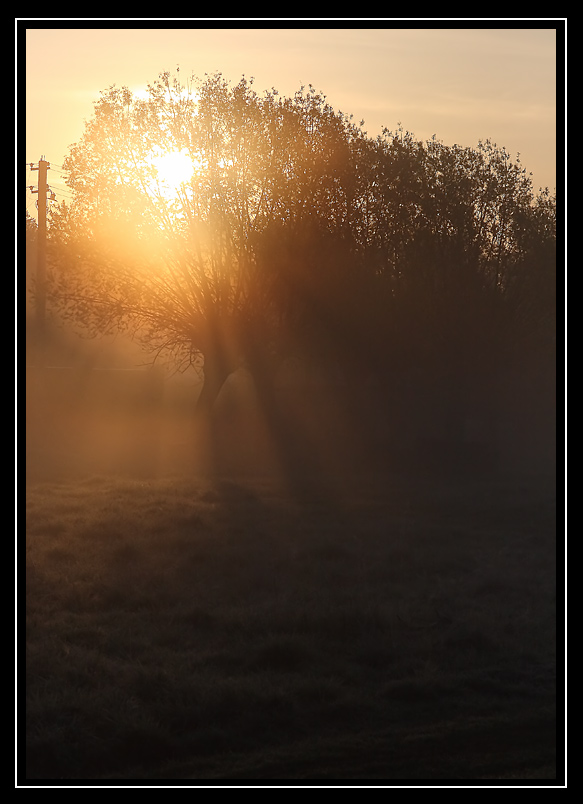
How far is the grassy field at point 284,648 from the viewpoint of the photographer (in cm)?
622

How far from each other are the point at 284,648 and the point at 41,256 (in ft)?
83.3

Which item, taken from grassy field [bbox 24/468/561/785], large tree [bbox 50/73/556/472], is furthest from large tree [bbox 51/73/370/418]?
grassy field [bbox 24/468/561/785]

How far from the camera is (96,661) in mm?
7875

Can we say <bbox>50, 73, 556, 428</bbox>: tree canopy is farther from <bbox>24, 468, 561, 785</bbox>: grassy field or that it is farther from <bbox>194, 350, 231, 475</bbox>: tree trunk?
<bbox>24, 468, 561, 785</bbox>: grassy field

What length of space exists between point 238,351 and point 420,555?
57.0 ft

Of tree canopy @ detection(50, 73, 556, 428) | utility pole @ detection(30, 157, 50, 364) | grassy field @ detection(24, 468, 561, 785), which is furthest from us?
utility pole @ detection(30, 157, 50, 364)

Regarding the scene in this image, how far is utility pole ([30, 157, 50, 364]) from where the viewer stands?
30.2 meters

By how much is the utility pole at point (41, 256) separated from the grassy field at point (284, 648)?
16572 mm

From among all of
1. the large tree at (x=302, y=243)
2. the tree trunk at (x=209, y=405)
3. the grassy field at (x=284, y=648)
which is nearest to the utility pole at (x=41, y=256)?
the large tree at (x=302, y=243)

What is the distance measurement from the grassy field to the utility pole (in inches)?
652

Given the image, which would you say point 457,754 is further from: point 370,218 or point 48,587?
point 370,218

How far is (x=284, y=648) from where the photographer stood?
857 cm

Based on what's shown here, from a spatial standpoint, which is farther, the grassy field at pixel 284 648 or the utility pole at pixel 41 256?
the utility pole at pixel 41 256

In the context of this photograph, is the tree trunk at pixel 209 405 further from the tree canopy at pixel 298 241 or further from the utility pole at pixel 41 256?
the utility pole at pixel 41 256
